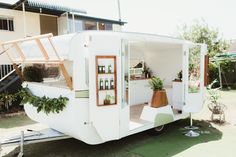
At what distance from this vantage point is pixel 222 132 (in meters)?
6.35

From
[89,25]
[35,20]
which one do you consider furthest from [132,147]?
[89,25]

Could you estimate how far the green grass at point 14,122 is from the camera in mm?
7566

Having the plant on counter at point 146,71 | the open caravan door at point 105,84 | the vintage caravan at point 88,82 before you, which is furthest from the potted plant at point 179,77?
the open caravan door at point 105,84

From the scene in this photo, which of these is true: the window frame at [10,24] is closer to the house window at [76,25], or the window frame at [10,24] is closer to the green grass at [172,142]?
the house window at [76,25]

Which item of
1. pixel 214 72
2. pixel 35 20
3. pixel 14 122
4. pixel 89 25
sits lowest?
pixel 14 122

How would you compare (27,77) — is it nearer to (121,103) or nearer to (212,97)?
(121,103)

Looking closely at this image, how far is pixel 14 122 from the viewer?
7.94 m

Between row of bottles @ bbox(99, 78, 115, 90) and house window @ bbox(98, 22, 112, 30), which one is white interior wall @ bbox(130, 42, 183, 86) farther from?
house window @ bbox(98, 22, 112, 30)

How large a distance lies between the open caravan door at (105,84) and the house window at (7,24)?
8916mm

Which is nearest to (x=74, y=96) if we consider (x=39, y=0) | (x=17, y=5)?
(x=17, y=5)

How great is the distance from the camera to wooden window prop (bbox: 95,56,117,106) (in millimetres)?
4387

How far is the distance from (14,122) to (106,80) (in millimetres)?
5116

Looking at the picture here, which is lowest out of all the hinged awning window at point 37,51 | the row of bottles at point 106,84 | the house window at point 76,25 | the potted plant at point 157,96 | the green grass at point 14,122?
the green grass at point 14,122

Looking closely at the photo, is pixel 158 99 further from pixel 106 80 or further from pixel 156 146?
pixel 106 80
